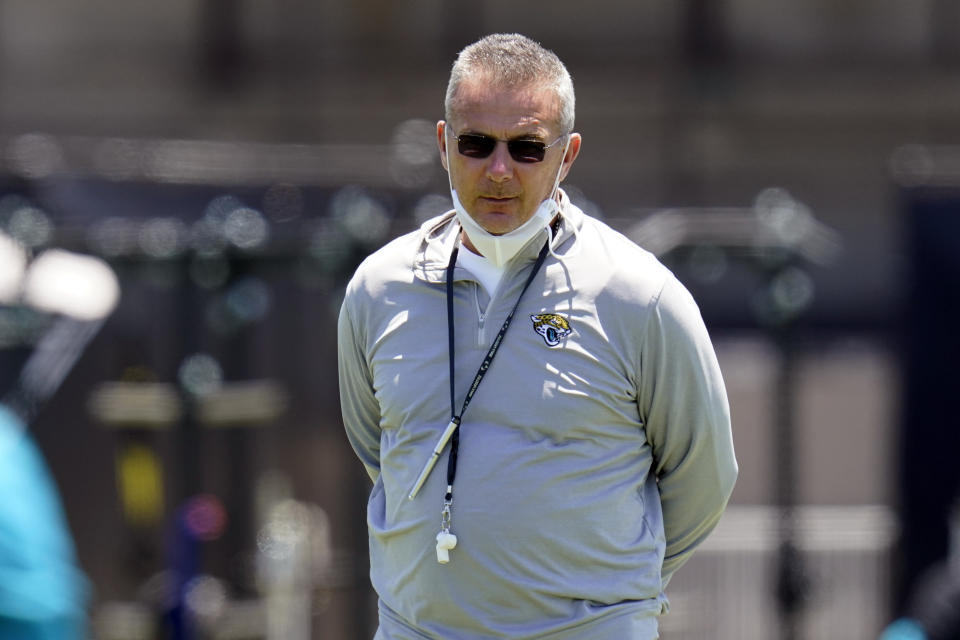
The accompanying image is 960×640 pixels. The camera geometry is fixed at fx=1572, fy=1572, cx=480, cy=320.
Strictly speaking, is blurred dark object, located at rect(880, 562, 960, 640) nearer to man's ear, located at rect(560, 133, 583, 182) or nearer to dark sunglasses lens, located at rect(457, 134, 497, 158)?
man's ear, located at rect(560, 133, 583, 182)

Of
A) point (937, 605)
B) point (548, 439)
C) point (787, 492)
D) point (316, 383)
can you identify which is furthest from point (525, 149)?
point (316, 383)

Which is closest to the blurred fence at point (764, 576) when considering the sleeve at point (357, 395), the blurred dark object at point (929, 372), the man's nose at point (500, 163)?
the blurred dark object at point (929, 372)

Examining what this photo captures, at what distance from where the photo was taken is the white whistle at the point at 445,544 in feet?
9.68

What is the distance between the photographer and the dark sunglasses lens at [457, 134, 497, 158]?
3062mm

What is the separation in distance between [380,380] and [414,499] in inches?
10.9

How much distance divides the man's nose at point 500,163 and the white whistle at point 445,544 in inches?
27.6

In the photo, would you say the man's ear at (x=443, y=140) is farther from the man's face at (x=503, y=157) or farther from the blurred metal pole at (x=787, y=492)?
the blurred metal pole at (x=787, y=492)

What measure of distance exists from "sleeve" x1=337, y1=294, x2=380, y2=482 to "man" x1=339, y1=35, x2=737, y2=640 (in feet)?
0.54

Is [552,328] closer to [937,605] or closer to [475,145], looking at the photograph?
[475,145]

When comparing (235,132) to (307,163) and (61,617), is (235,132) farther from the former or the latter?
(61,617)

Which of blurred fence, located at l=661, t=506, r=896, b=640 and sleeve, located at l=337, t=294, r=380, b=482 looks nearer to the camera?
sleeve, located at l=337, t=294, r=380, b=482

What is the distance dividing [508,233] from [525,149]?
0.17 m

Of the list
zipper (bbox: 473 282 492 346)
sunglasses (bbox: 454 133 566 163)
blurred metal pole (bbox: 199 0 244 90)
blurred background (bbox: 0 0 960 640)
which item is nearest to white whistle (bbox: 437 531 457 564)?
zipper (bbox: 473 282 492 346)

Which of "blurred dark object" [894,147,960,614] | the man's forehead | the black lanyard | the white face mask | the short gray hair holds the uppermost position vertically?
the short gray hair
